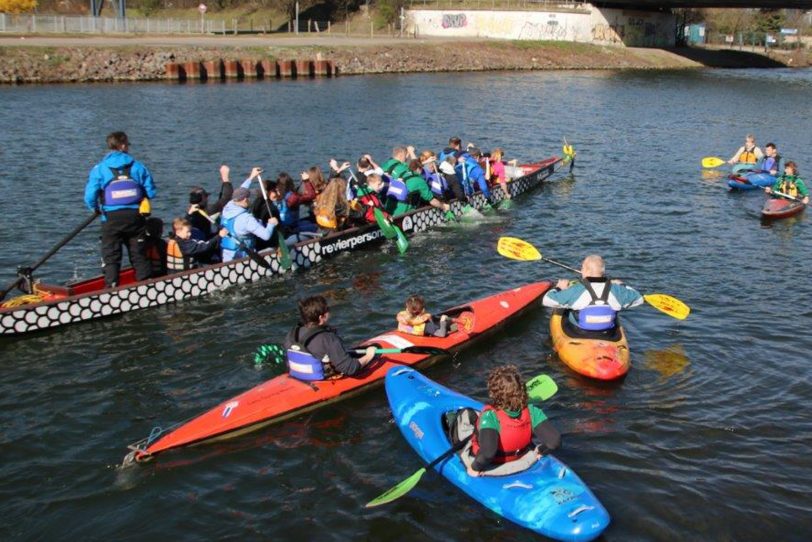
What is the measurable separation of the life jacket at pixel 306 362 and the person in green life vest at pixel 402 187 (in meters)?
7.83

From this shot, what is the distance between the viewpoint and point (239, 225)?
13414mm

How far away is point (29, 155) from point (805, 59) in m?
77.0

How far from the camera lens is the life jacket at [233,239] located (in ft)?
44.0

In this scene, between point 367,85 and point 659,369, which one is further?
point 367,85

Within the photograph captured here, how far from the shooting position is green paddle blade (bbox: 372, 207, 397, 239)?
15.9 meters

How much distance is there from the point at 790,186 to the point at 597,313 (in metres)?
12.4

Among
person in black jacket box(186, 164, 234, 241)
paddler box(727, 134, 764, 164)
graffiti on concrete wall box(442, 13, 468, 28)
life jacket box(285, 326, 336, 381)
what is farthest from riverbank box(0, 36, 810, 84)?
life jacket box(285, 326, 336, 381)

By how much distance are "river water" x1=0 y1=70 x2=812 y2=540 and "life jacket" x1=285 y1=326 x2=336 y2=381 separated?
0.52 m

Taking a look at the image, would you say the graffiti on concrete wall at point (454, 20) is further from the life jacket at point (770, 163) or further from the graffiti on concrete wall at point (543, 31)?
the life jacket at point (770, 163)

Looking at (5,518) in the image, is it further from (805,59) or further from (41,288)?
(805,59)

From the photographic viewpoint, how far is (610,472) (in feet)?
28.6

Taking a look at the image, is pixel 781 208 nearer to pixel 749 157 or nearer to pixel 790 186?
pixel 790 186

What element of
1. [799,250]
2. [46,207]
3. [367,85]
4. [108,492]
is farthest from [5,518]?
[367,85]

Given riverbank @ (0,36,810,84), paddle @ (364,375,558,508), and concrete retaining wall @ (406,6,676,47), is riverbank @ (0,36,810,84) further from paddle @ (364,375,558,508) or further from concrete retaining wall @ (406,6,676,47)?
paddle @ (364,375,558,508)
